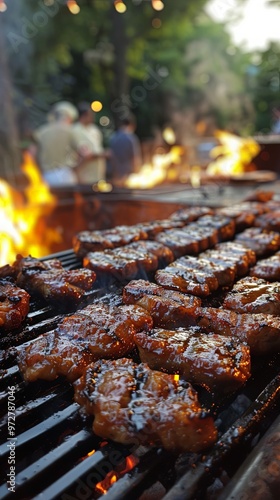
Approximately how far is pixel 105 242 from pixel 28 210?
3.01 m

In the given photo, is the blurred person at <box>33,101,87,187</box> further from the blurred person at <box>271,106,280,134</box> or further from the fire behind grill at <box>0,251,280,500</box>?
the fire behind grill at <box>0,251,280,500</box>

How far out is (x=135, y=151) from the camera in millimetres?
12789

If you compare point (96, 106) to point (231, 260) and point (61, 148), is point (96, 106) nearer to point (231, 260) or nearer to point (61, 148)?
point (61, 148)

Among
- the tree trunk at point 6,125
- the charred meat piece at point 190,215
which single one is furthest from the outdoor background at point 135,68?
the charred meat piece at point 190,215

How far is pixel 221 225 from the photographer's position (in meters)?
4.72

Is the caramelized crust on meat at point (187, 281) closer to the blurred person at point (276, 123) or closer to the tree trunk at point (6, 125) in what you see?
the tree trunk at point (6, 125)

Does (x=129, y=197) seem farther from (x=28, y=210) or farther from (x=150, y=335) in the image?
(x=150, y=335)

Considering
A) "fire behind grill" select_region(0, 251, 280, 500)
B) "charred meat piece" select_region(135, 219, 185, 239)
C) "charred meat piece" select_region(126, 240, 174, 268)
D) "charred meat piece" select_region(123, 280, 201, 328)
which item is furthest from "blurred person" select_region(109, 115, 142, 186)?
"fire behind grill" select_region(0, 251, 280, 500)

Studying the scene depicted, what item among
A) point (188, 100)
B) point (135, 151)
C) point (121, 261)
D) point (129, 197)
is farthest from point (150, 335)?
point (188, 100)

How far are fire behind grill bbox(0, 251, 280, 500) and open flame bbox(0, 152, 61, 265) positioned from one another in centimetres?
391

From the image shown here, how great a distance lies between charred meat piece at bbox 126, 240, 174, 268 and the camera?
392 centimetres

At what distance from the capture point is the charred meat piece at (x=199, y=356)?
220cm

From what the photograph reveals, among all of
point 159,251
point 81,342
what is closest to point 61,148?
point 159,251

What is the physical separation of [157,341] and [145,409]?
501mm
